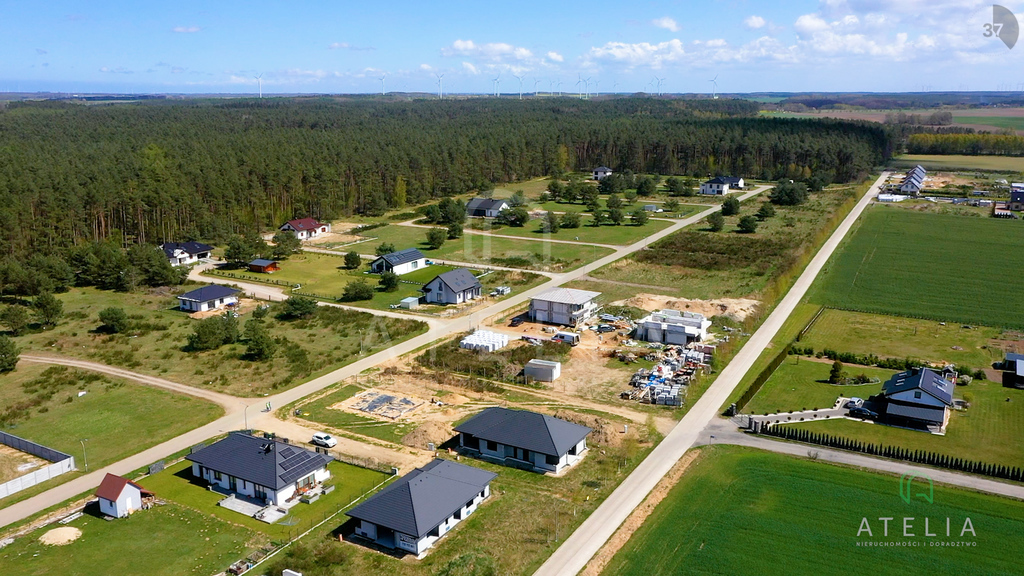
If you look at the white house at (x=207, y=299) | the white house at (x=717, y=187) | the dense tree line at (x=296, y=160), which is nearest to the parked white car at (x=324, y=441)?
the white house at (x=207, y=299)

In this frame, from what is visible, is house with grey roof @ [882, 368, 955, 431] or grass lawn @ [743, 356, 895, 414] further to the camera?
grass lawn @ [743, 356, 895, 414]

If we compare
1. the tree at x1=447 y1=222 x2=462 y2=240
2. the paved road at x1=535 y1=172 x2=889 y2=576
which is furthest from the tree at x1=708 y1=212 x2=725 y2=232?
the paved road at x1=535 y1=172 x2=889 y2=576

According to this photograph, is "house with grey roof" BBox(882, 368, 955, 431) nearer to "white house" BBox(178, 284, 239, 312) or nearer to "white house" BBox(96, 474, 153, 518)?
"white house" BBox(96, 474, 153, 518)

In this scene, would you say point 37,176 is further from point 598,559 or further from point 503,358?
point 598,559

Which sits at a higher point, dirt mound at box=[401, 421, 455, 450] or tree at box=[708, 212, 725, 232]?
tree at box=[708, 212, 725, 232]

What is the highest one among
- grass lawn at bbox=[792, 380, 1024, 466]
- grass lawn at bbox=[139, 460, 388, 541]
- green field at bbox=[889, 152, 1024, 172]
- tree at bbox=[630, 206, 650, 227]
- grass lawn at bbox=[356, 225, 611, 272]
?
green field at bbox=[889, 152, 1024, 172]

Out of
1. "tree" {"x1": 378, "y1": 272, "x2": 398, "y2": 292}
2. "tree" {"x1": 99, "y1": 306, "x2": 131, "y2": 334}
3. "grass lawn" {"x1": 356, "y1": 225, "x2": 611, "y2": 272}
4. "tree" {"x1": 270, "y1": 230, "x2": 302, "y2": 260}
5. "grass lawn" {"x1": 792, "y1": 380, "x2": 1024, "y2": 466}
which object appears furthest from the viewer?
"tree" {"x1": 270, "y1": 230, "x2": 302, "y2": 260}

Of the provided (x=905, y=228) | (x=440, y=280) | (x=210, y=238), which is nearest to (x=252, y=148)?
(x=210, y=238)
